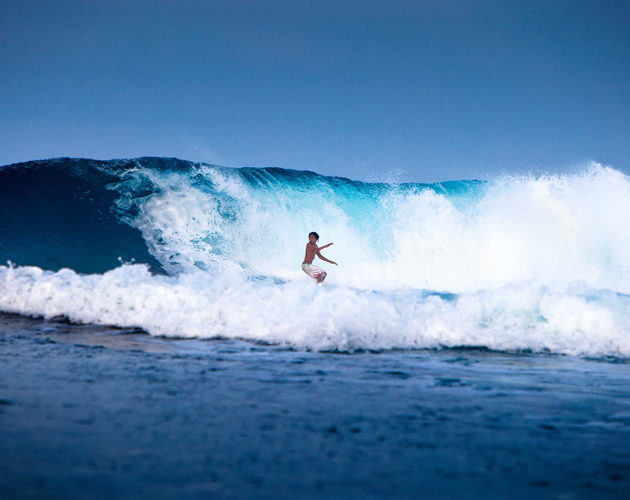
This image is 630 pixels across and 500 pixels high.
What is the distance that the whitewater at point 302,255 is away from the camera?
6762 millimetres

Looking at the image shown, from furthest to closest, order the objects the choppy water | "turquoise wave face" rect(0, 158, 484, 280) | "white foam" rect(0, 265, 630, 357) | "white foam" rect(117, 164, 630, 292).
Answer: "white foam" rect(117, 164, 630, 292) → "turquoise wave face" rect(0, 158, 484, 280) → "white foam" rect(0, 265, 630, 357) → the choppy water

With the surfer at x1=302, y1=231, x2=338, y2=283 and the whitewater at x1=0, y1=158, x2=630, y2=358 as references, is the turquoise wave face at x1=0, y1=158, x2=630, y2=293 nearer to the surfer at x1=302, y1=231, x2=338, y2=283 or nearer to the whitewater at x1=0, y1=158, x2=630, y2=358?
the whitewater at x1=0, y1=158, x2=630, y2=358

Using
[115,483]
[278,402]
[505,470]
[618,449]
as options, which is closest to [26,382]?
[278,402]

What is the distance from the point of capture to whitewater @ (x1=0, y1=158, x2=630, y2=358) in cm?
676

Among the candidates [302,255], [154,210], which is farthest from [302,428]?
[302,255]

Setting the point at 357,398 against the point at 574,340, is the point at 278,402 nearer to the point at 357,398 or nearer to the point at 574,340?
the point at 357,398

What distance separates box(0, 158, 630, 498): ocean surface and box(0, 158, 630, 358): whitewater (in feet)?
0.14

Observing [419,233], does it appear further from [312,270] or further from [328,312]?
[328,312]

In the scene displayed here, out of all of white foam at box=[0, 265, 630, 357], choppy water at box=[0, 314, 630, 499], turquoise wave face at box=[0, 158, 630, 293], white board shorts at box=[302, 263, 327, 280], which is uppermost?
turquoise wave face at box=[0, 158, 630, 293]

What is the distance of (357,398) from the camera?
3674 millimetres

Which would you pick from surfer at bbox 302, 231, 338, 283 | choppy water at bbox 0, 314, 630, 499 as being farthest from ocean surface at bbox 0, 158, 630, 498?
surfer at bbox 302, 231, 338, 283

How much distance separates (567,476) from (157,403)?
2.16 meters

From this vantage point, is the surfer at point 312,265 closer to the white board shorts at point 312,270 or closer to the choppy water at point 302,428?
the white board shorts at point 312,270

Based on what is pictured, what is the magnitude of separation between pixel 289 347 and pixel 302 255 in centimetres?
1038
